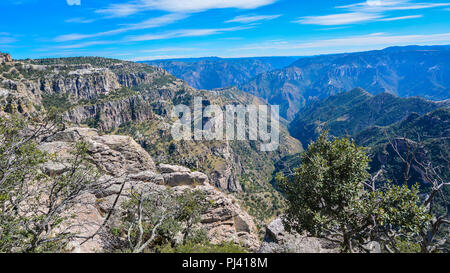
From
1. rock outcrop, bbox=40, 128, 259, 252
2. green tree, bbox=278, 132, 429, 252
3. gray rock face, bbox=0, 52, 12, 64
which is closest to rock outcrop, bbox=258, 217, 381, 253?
green tree, bbox=278, 132, 429, 252

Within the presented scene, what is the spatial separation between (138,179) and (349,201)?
30272mm

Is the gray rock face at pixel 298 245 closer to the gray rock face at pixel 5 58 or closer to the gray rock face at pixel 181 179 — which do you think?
the gray rock face at pixel 181 179

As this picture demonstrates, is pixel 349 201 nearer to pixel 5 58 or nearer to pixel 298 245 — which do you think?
pixel 298 245

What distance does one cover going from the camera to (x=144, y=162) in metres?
42.9

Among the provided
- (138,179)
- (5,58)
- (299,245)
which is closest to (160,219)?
(299,245)

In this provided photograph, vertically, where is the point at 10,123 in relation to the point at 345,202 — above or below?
above

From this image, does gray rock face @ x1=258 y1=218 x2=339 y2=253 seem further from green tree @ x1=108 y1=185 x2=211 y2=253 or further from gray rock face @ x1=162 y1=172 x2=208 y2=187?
gray rock face @ x1=162 y1=172 x2=208 y2=187

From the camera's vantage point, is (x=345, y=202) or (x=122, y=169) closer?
(x=345, y=202)

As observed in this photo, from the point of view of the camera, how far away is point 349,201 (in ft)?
53.6

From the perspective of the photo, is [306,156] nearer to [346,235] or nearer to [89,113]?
[346,235]

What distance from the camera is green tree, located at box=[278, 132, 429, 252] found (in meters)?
14.3

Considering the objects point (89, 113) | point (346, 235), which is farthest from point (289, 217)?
point (89, 113)

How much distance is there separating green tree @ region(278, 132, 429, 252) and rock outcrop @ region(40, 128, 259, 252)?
43.4 feet
